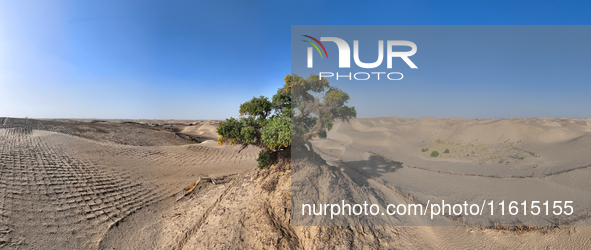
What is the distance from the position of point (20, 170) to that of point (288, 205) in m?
13.0

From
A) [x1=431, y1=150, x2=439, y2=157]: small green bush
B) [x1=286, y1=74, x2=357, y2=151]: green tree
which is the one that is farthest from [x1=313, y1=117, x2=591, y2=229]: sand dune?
[x1=286, y1=74, x2=357, y2=151]: green tree

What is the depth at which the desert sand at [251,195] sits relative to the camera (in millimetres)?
5809

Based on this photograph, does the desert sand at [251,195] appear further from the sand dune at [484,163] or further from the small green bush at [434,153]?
the small green bush at [434,153]

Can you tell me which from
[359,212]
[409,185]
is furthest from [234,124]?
[409,185]

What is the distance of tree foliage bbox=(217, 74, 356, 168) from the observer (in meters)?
7.00

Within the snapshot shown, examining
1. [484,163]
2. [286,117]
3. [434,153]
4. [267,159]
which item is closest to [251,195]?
[267,159]

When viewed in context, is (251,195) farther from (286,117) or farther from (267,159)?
(286,117)

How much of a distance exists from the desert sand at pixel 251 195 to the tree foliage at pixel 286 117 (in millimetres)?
1279

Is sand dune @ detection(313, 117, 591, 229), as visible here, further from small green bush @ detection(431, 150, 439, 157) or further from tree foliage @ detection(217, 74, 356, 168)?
tree foliage @ detection(217, 74, 356, 168)

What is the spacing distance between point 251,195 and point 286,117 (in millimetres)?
3561

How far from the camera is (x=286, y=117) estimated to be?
7.47 m

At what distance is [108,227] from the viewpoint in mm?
7410

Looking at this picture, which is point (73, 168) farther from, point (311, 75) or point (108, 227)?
point (311, 75)

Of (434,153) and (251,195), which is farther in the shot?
(434,153)
